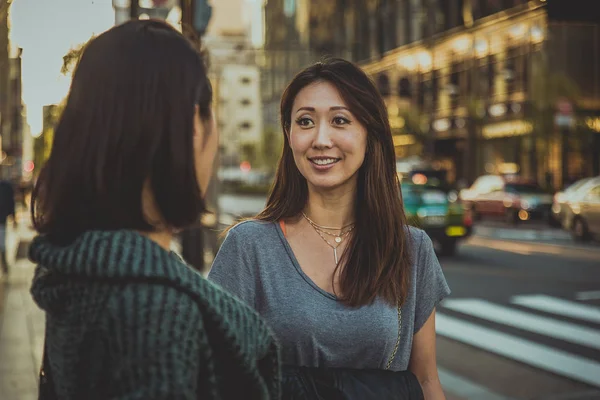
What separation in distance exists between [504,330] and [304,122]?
7.32 m

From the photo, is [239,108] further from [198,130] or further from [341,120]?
[198,130]

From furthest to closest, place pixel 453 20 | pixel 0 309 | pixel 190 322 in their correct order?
pixel 453 20
pixel 0 309
pixel 190 322

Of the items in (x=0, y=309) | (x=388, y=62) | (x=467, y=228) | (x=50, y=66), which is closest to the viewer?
(x=50, y=66)

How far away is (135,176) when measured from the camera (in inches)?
51.9

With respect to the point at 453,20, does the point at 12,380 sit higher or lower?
lower

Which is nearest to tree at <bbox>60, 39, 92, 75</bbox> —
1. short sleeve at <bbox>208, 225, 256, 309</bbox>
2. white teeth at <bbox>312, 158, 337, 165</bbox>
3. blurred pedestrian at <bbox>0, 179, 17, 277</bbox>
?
short sleeve at <bbox>208, 225, 256, 309</bbox>

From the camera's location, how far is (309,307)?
2.31 metres

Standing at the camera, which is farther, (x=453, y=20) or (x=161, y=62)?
(x=453, y=20)

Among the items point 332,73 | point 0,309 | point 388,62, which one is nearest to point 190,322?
point 332,73

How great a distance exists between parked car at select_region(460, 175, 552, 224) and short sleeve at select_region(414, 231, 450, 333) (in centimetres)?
2578

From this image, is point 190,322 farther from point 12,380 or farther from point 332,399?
point 12,380

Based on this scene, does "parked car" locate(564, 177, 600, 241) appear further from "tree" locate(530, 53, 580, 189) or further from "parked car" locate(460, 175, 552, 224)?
"tree" locate(530, 53, 580, 189)

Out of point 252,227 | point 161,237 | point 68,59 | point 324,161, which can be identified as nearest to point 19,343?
point 252,227

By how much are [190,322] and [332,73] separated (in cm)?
142
